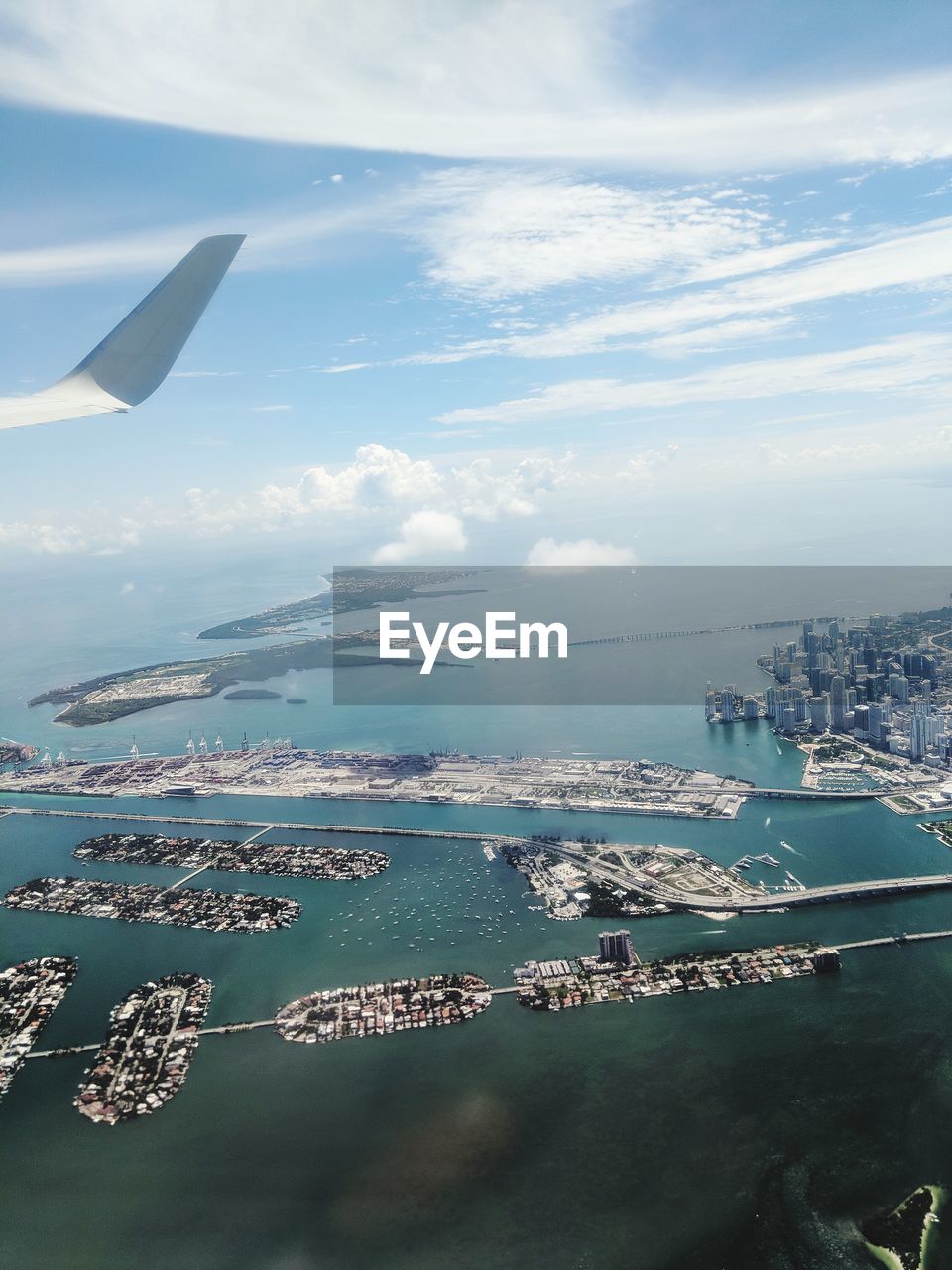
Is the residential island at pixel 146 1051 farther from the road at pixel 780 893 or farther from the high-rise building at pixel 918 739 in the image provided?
the high-rise building at pixel 918 739

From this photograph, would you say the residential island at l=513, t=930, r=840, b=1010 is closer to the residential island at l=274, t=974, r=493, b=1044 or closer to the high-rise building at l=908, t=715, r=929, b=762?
the residential island at l=274, t=974, r=493, b=1044

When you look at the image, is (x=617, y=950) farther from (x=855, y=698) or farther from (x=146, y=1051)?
(x=855, y=698)

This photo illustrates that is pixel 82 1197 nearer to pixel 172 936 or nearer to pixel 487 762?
pixel 172 936

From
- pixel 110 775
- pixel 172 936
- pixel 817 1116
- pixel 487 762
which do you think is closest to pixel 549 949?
pixel 817 1116
